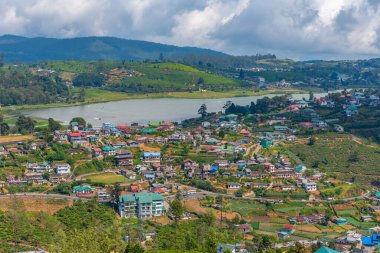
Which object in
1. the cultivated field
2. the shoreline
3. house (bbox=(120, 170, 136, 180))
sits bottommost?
the cultivated field

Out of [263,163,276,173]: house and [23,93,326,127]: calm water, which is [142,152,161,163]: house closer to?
[263,163,276,173]: house

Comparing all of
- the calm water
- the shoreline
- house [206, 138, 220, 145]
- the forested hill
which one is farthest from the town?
the forested hill

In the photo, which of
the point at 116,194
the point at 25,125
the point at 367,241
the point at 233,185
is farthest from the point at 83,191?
the point at 25,125

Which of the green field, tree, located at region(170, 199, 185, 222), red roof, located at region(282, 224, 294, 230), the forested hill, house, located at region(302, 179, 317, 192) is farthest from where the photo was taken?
the forested hill

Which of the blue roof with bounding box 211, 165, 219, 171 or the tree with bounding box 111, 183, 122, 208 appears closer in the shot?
the tree with bounding box 111, 183, 122, 208

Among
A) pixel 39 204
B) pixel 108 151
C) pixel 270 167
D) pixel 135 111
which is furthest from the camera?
pixel 135 111

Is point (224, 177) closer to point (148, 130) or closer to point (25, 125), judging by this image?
point (148, 130)

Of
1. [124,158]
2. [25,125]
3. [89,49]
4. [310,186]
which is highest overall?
[89,49]

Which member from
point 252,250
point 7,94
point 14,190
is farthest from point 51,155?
point 7,94
